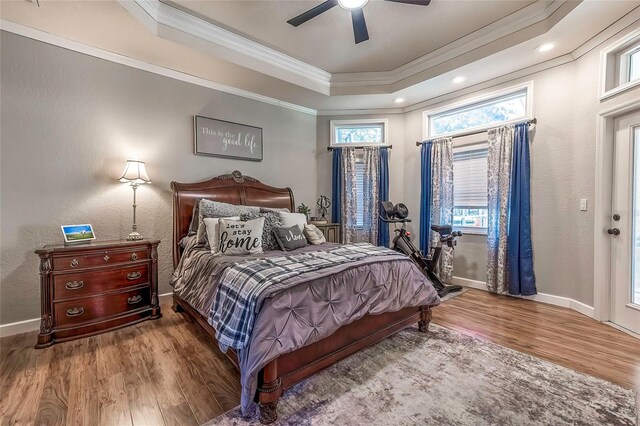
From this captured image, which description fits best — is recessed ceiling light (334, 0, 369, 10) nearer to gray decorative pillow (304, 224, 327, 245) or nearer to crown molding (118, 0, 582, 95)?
crown molding (118, 0, 582, 95)

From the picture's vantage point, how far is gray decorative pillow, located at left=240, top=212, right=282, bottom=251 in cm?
302

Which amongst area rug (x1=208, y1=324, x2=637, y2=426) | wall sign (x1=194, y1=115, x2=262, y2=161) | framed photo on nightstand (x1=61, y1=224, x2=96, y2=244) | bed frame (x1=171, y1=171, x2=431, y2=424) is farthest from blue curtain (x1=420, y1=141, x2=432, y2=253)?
framed photo on nightstand (x1=61, y1=224, x2=96, y2=244)

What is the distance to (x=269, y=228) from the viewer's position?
10.2ft

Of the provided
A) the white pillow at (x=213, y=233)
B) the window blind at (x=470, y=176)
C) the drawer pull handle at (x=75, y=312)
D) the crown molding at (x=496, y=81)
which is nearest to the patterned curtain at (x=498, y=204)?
the window blind at (x=470, y=176)

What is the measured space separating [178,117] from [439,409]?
13.2ft

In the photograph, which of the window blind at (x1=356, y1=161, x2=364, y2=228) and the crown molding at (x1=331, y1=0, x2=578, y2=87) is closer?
the crown molding at (x1=331, y1=0, x2=578, y2=87)

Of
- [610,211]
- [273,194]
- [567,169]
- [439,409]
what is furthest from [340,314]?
[567,169]

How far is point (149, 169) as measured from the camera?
3.35m

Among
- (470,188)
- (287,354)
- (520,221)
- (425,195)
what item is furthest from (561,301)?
(287,354)

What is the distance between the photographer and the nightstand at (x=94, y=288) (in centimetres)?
238

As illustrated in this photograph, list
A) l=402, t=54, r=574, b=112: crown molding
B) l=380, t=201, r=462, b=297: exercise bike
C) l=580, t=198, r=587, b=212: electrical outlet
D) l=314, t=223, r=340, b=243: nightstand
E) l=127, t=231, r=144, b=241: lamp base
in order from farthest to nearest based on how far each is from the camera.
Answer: l=314, t=223, r=340, b=243: nightstand, l=380, t=201, r=462, b=297: exercise bike, l=402, t=54, r=574, b=112: crown molding, l=580, t=198, r=587, b=212: electrical outlet, l=127, t=231, r=144, b=241: lamp base

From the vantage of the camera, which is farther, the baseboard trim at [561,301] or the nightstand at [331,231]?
the nightstand at [331,231]

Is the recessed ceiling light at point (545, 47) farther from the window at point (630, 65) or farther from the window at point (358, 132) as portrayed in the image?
the window at point (358, 132)

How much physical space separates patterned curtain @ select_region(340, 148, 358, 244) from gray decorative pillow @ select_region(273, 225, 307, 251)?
5.98ft
